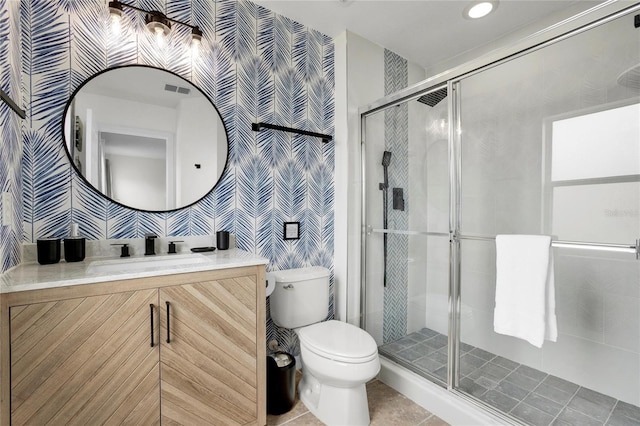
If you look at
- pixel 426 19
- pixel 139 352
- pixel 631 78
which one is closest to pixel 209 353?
pixel 139 352

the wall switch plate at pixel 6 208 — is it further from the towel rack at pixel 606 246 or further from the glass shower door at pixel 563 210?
the towel rack at pixel 606 246

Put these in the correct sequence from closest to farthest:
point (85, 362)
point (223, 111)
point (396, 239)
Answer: point (85, 362) → point (223, 111) → point (396, 239)

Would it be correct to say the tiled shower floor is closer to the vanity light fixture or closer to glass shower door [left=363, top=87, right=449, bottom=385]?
glass shower door [left=363, top=87, right=449, bottom=385]

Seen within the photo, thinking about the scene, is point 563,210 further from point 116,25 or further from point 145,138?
point 116,25

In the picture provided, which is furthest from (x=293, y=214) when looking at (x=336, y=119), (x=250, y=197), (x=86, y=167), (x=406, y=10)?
(x=406, y=10)

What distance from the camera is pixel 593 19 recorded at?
1195 mm

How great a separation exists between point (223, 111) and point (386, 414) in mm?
2014

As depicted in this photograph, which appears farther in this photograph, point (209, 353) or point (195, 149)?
point (195, 149)

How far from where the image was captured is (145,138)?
1.65 m

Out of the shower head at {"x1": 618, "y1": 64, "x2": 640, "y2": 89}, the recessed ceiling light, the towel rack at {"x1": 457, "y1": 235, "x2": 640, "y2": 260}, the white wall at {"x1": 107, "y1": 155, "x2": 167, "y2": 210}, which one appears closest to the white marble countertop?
the white wall at {"x1": 107, "y1": 155, "x2": 167, "y2": 210}

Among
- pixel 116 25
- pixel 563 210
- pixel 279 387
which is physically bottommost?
pixel 279 387

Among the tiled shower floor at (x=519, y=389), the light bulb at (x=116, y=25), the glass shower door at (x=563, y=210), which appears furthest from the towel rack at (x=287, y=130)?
the tiled shower floor at (x=519, y=389)

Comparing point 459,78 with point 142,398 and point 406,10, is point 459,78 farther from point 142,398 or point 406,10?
point 142,398

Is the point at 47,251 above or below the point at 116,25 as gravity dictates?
below
